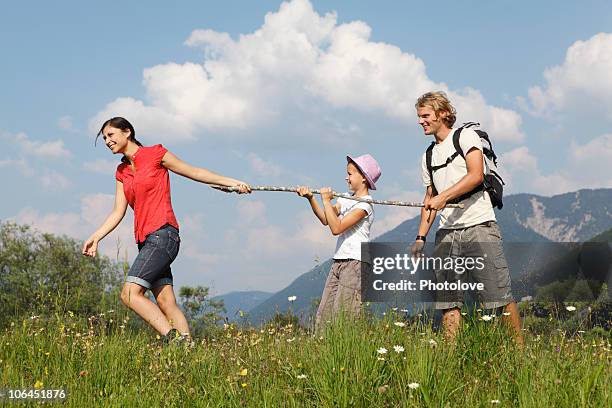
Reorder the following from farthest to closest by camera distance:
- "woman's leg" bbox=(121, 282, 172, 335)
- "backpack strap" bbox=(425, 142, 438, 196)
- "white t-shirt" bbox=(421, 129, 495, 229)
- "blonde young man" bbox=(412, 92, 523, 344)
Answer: "woman's leg" bbox=(121, 282, 172, 335), "backpack strap" bbox=(425, 142, 438, 196), "white t-shirt" bbox=(421, 129, 495, 229), "blonde young man" bbox=(412, 92, 523, 344)

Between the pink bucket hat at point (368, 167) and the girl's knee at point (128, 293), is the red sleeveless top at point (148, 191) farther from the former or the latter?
the pink bucket hat at point (368, 167)

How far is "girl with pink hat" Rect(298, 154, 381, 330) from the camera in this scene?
6816mm

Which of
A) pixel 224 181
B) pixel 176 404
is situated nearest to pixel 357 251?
pixel 224 181

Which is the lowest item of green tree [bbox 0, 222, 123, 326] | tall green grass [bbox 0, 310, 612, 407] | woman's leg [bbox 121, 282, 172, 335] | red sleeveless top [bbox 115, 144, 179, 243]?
tall green grass [bbox 0, 310, 612, 407]

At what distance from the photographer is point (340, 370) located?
4.20 metres

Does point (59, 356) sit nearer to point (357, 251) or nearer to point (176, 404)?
point (176, 404)

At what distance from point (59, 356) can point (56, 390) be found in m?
0.96

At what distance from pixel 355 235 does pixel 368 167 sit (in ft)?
2.35

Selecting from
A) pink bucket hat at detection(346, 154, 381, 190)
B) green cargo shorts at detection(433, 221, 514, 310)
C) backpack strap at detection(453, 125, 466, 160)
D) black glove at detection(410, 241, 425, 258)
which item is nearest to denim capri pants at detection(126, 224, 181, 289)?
pink bucket hat at detection(346, 154, 381, 190)

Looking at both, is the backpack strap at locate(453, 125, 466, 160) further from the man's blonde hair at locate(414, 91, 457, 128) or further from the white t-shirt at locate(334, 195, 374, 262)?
the white t-shirt at locate(334, 195, 374, 262)

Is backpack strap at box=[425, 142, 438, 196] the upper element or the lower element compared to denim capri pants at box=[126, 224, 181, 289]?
upper

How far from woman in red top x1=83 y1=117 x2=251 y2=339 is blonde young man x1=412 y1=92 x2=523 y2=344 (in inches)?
74.3

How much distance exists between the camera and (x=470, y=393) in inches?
164

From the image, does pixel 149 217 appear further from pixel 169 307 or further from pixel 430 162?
pixel 430 162
